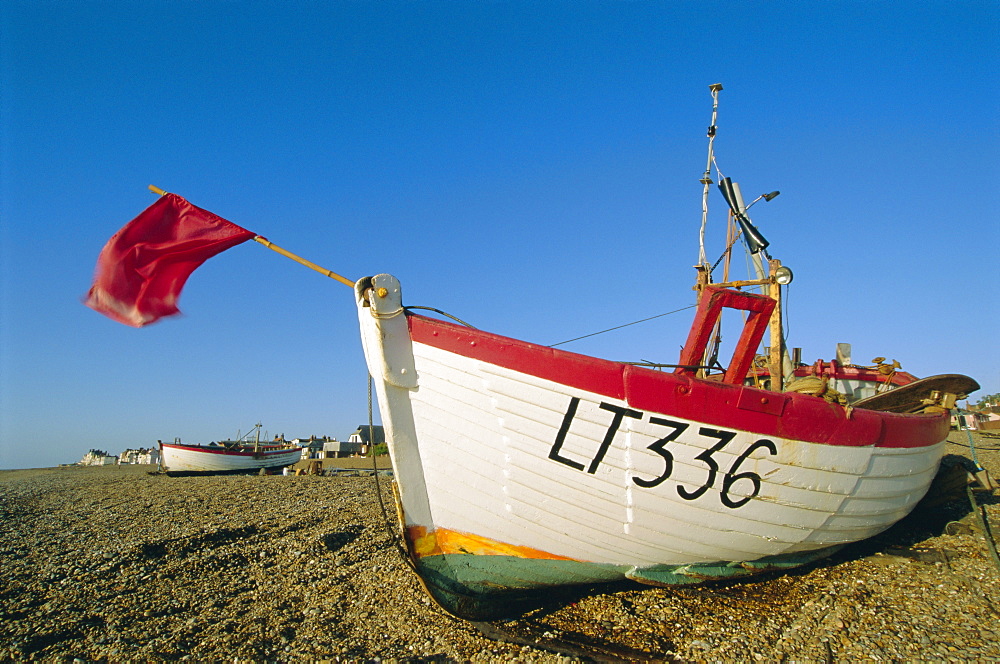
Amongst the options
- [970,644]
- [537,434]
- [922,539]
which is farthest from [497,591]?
[922,539]

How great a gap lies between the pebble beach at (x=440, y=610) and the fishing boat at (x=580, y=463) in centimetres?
39

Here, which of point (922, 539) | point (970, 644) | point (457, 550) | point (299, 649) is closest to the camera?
point (970, 644)

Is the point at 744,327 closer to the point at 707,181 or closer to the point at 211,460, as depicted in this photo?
the point at 707,181

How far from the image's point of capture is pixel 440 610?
5418mm

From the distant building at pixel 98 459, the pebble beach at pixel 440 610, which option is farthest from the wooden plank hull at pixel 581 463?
the distant building at pixel 98 459

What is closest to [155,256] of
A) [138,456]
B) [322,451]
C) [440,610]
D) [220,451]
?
[440,610]

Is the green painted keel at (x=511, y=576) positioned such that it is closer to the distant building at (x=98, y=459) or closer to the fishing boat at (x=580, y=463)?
the fishing boat at (x=580, y=463)

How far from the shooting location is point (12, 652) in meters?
4.66

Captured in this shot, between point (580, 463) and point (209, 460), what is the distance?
104ft

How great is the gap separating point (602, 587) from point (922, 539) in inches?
187

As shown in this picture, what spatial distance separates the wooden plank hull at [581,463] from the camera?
4.63m

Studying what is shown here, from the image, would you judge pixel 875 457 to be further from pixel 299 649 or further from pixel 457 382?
pixel 299 649

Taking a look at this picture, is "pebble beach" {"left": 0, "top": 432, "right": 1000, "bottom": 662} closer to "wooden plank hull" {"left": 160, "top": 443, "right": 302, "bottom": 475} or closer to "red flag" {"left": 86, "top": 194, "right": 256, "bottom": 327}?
"red flag" {"left": 86, "top": 194, "right": 256, "bottom": 327}

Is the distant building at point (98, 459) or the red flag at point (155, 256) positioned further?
the distant building at point (98, 459)
